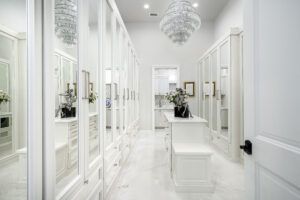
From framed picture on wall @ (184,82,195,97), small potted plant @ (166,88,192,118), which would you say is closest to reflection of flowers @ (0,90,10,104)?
small potted plant @ (166,88,192,118)

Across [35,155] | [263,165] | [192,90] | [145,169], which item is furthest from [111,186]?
[192,90]

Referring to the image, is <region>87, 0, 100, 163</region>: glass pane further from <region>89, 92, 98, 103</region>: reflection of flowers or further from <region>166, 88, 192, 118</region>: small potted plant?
<region>166, 88, 192, 118</region>: small potted plant

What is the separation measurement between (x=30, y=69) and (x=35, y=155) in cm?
45

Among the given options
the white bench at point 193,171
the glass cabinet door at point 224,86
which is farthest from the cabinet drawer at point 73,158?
the glass cabinet door at point 224,86

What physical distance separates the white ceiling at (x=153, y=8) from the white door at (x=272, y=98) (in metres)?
5.72

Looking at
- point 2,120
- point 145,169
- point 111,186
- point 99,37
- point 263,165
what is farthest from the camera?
point 145,169

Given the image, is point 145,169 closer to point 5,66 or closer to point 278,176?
point 278,176

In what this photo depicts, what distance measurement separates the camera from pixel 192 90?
26.0 feet

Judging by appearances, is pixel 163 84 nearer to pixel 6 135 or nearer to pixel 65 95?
pixel 65 95

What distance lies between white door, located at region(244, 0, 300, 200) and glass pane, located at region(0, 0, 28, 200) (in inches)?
50.7

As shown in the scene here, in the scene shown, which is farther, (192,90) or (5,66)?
(192,90)

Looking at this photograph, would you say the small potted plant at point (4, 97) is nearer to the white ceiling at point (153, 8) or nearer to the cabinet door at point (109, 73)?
the cabinet door at point (109, 73)

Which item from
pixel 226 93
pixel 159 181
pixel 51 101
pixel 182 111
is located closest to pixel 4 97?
pixel 51 101

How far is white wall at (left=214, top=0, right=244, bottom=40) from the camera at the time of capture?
5.50 meters
